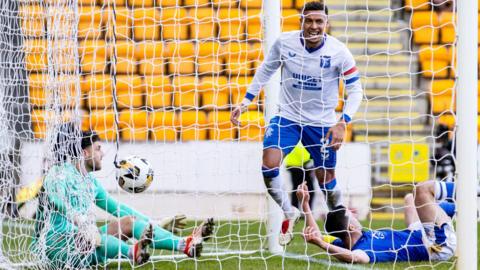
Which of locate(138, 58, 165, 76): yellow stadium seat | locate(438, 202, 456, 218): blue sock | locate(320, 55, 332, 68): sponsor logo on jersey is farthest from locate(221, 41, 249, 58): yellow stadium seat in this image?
locate(438, 202, 456, 218): blue sock

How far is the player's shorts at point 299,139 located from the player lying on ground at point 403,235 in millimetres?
726

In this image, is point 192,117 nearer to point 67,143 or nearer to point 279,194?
point 279,194

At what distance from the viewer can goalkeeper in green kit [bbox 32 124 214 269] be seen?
544 cm

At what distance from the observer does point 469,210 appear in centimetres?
473

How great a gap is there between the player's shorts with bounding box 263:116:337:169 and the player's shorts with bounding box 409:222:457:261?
1.04 metres

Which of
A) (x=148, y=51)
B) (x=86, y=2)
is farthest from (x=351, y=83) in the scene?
(x=148, y=51)

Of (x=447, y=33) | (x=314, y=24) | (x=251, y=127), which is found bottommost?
(x=251, y=127)

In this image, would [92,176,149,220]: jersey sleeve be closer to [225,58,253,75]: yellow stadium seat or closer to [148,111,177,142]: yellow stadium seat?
[225,58,253,75]: yellow stadium seat

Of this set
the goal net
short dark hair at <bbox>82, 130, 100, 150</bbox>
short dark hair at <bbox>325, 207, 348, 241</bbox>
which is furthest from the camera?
short dark hair at <bbox>325, 207, 348, 241</bbox>

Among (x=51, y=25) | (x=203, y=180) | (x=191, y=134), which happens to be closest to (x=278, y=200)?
(x=51, y=25)

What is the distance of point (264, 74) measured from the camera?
681 centimetres

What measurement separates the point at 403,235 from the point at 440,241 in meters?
0.26

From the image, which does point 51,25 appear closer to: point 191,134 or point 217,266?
point 217,266

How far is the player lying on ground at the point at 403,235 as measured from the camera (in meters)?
5.84
